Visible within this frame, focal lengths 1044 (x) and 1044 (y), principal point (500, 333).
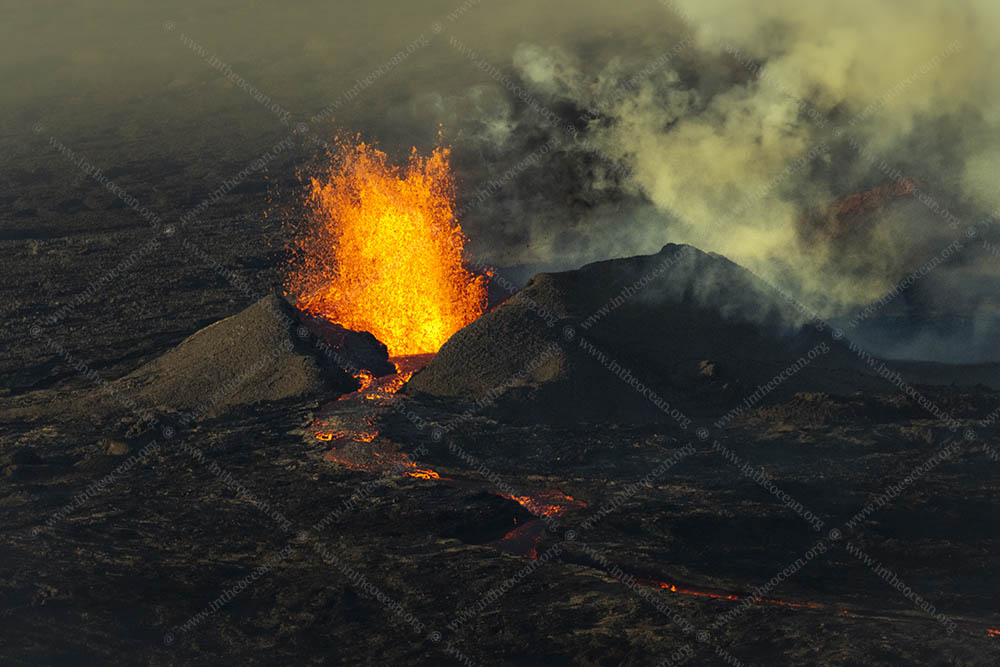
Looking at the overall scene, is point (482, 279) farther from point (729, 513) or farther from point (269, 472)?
point (729, 513)

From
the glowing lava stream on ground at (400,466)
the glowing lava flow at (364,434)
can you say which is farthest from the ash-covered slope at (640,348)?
the glowing lava stream on ground at (400,466)

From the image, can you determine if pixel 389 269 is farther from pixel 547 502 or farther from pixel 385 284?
pixel 547 502

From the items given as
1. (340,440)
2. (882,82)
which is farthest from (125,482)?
(882,82)

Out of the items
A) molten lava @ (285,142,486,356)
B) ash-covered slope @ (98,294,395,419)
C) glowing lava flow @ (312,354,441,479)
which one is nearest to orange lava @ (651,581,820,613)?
glowing lava flow @ (312,354,441,479)

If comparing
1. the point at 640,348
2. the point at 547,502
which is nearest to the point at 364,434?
the point at 547,502

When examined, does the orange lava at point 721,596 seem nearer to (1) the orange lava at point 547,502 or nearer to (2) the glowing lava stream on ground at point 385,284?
(1) the orange lava at point 547,502

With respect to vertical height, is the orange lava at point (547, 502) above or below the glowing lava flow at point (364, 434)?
below
